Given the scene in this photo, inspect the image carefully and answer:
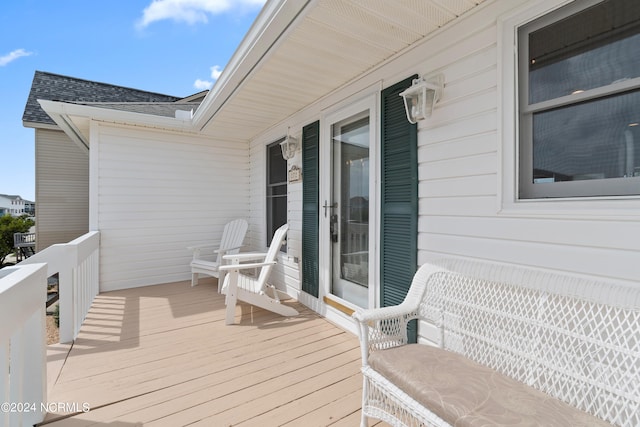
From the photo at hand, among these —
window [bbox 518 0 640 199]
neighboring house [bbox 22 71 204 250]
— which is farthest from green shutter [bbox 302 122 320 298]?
neighboring house [bbox 22 71 204 250]

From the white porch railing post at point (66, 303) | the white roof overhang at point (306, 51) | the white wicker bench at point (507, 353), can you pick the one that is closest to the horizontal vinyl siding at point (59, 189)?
the white roof overhang at point (306, 51)

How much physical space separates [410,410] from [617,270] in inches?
44.8

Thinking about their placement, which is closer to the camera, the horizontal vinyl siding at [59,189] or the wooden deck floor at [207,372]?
the wooden deck floor at [207,372]

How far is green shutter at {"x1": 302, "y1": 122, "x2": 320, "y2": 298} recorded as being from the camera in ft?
11.3

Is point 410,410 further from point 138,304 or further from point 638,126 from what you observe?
point 138,304

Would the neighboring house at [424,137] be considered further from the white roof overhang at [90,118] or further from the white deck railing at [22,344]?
the white deck railing at [22,344]

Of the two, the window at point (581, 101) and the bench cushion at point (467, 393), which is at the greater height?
the window at point (581, 101)

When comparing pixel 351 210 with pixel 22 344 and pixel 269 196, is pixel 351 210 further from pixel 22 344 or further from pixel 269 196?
pixel 22 344

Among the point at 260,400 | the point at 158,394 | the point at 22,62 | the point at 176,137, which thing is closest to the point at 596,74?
the point at 260,400

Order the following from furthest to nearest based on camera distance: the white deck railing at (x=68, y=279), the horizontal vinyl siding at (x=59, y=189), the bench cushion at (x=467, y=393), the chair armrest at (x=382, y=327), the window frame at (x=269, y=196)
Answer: the horizontal vinyl siding at (x=59, y=189) < the window frame at (x=269, y=196) < the white deck railing at (x=68, y=279) < the chair armrest at (x=382, y=327) < the bench cushion at (x=467, y=393)

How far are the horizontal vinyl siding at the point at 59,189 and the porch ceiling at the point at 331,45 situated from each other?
231 inches

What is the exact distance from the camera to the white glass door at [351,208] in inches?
112

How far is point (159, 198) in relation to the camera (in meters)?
4.73

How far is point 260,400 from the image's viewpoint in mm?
1852
